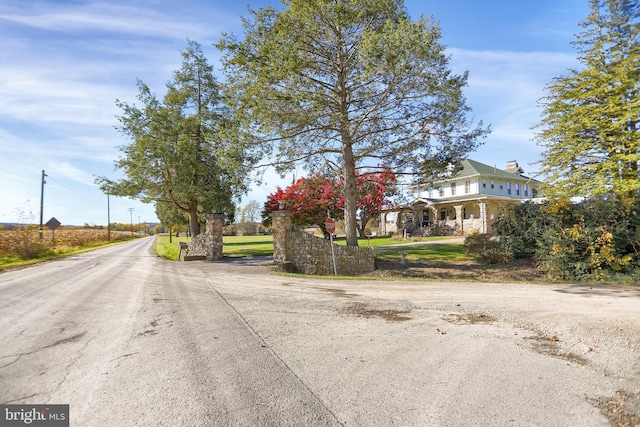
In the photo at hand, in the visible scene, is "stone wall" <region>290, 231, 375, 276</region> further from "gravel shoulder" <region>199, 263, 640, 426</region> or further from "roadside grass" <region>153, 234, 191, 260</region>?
"roadside grass" <region>153, 234, 191, 260</region>

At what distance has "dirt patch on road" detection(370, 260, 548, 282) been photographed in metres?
12.3

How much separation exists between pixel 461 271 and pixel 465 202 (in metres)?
21.0

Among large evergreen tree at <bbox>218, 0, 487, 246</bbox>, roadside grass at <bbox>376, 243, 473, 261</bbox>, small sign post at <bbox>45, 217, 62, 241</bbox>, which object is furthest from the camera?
small sign post at <bbox>45, 217, 62, 241</bbox>

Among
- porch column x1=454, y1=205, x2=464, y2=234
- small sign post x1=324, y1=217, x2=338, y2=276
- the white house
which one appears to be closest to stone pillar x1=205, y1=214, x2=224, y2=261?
small sign post x1=324, y1=217, x2=338, y2=276

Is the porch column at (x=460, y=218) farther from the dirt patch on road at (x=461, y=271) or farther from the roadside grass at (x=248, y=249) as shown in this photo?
the dirt patch on road at (x=461, y=271)

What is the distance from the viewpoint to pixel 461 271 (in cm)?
1377

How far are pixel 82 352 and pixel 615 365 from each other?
639cm

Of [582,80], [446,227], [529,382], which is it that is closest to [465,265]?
[582,80]

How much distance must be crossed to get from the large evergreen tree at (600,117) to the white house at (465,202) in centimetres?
1655

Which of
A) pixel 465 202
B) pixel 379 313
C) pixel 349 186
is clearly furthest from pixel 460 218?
pixel 379 313

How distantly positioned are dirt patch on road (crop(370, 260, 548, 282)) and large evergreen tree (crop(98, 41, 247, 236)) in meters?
11.8

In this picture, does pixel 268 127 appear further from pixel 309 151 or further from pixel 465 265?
pixel 465 265

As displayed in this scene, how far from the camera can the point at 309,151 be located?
49.8 ft

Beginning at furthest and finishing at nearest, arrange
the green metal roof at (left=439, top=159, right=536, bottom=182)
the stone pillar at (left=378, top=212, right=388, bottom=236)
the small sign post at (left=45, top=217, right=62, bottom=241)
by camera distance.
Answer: the stone pillar at (left=378, top=212, right=388, bottom=236)
the green metal roof at (left=439, top=159, right=536, bottom=182)
the small sign post at (left=45, top=217, right=62, bottom=241)
